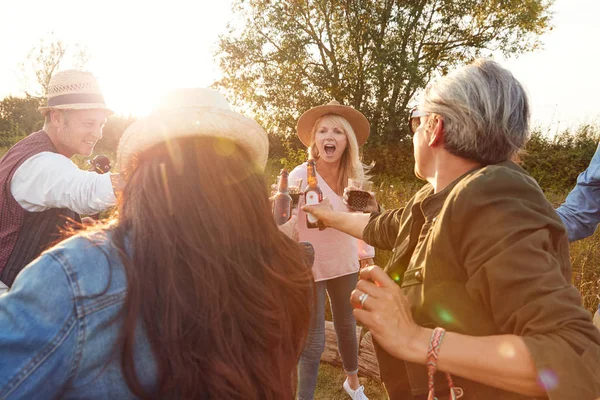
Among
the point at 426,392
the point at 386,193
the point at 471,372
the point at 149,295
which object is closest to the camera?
the point at 149,295

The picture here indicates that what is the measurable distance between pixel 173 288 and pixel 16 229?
2.14 m

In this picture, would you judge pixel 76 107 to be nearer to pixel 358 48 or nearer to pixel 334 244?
pixel 334 244

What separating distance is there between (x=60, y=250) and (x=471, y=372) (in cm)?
125

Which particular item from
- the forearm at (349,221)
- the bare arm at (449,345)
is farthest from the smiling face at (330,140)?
the bare arm at (449,345)

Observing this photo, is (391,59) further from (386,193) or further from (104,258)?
(104,258)

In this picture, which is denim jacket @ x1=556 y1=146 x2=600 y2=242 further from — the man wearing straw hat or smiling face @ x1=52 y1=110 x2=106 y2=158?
smiling face @ x1=52 y1=110 x2=106 y2=158

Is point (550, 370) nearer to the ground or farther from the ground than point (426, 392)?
farther from the ground

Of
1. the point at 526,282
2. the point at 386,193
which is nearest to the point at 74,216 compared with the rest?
the point at 526,282

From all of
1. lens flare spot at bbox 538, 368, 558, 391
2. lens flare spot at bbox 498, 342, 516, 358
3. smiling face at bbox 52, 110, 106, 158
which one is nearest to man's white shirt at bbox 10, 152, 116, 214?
smiling face at bbox 52, 110, 106, 158

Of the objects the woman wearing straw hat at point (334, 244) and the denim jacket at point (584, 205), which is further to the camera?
the woman wearing straw hat at point (334, 244)

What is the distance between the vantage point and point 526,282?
48.4 inches

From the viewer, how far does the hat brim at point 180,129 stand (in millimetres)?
1346

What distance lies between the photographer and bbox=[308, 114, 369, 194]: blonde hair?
4.41 metres

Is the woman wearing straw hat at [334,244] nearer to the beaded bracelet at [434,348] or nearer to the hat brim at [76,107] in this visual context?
the hat brim at [76,107]
